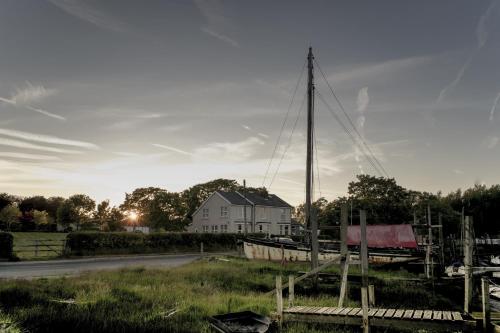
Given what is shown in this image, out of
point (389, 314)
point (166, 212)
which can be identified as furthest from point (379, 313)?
point (166, 212)

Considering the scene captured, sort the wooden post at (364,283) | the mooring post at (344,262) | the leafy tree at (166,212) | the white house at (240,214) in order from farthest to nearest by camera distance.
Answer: the leafy tree at (166,212)
the white house at (240,214)
the mooring post at (344,262)
the wooden post at (364,283)

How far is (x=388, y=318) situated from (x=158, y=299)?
7338mm

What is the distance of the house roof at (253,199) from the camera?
7294 centimetres

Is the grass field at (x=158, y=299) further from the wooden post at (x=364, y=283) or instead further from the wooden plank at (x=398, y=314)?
the wooden plank at (x=398, y=314)

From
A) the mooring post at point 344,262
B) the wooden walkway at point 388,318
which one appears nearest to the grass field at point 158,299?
the wooden walkway at point 388,318

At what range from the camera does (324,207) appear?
9150 centimetres

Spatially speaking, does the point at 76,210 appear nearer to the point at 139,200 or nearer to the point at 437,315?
the point at 139,200

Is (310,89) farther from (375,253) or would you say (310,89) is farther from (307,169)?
(375,253)

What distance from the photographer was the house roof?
239 ft

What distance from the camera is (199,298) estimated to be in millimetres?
14508

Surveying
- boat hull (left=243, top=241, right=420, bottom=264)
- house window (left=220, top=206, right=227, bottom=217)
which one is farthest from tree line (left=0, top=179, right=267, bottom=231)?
boat hull (left=243, top=241, right=420, bottom=264)

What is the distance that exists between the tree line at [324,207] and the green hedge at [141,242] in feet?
59.6

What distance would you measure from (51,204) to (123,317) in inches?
4762

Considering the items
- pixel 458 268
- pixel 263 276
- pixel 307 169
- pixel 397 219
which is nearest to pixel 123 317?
pixel 263 276
